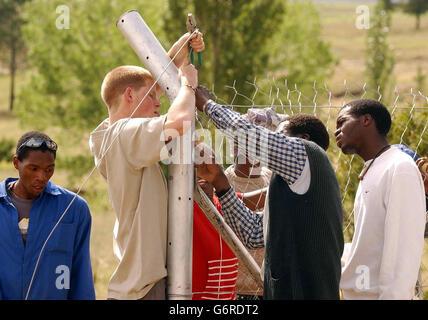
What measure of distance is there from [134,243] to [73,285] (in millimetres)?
704

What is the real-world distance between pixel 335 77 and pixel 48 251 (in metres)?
52.9

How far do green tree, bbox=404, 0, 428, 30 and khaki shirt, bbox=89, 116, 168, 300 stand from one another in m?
71.9

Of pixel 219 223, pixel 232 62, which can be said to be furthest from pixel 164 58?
pixel 232 62

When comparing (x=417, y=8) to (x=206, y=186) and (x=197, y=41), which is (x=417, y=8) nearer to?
(x=206, y=186)

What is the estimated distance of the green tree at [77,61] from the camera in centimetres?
2570

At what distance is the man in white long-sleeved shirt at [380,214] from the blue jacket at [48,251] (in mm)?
1297

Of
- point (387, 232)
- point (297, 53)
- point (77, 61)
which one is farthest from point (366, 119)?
point (297, 53)

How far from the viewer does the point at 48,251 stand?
3.54m

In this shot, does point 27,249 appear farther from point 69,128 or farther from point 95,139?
point 69,128

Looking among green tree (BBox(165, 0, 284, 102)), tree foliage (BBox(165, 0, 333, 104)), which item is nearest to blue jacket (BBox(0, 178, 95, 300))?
tree foliage (BBox(165, 0, 333, 104))

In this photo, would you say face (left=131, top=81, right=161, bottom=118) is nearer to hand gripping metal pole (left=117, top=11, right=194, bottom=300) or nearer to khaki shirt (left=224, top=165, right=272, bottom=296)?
hand gripping metal pole (left=117, top=11, right=194, bottom=300)

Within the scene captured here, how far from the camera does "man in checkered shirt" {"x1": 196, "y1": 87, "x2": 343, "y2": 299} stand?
3.20m

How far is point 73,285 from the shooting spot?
3.66 metres

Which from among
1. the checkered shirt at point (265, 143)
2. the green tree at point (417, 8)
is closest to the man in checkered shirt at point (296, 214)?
the checkered shirt at point (265, 143)
